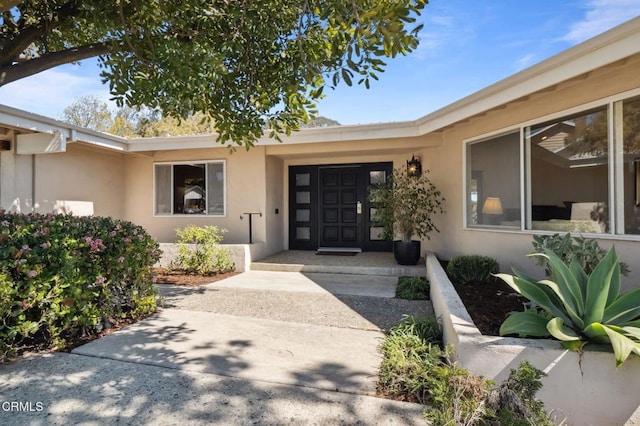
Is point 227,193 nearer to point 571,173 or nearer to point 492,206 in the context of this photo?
point 492,206

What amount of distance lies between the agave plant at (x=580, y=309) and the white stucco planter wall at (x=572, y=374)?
11 cm

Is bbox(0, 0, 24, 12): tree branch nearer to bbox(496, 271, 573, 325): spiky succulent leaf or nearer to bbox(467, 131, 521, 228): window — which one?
bbox(496, 271, 573, 325): spiky succulent leaf

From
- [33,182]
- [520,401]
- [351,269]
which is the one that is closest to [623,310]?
[520,401]

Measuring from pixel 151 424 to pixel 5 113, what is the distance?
5.73 m

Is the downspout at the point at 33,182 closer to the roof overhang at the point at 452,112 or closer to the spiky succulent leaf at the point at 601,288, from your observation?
the roof overhang at the point at 452,112

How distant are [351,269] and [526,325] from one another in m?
4.31

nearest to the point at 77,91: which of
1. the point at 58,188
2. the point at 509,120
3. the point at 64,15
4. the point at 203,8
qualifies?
the point at 58,188

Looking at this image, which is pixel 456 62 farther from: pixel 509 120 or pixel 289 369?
pixel 289 369

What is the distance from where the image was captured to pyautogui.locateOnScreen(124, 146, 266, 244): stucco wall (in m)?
7.91

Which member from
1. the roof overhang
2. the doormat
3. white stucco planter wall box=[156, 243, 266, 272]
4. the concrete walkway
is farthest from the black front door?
the concrete walkway

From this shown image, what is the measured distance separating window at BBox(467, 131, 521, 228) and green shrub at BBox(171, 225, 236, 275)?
188 inches

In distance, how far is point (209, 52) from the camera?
3.60 meters

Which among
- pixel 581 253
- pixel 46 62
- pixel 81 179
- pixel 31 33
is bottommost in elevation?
pixel 581 253

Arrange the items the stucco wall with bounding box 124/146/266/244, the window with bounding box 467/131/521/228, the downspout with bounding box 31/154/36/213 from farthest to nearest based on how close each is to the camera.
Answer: the stucco wall with bounding box 124/146/266/244 < the downspout with bounding box 31/154/36/213 < the window with bounding box 467/131/521/228
